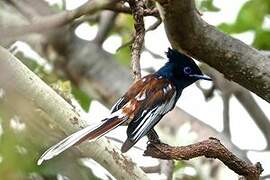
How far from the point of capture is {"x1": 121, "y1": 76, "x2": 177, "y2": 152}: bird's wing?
4.92 ft

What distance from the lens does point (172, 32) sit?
1.49 metres

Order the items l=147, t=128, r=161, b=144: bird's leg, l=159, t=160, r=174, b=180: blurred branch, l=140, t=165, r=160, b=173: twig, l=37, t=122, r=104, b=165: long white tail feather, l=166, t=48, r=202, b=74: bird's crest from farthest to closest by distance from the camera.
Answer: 1. l=140, t=165, r=160, b=173: twig
2. l=159, t=160, r=174, b=180: blurred branch
3. l=166, t=48, r=202, b=74: bird's crest
4. l=147, t=128, r=161, b=144: bird's leg
5. l=37, t=122, r=104, b=165: long white tail feather

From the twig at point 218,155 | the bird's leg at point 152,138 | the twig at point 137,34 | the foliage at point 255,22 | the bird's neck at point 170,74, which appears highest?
the foliage at point 255,22

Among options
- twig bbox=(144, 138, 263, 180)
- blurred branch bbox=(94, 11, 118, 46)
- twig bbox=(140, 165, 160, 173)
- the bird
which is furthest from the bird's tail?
blurred branch bbox=(94, 11, 118, 46)

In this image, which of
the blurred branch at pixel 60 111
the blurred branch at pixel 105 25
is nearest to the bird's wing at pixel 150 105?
the blurred branch at pixel 60 111

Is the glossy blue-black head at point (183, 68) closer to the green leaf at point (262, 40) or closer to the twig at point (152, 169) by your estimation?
the twig at point (152, 169)

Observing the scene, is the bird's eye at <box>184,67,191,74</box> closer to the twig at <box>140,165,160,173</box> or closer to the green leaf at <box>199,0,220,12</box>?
the twig at <box>140,165,160,173</box>

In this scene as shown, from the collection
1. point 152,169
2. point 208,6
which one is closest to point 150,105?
point 152,169

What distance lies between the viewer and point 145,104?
1591 millimetres

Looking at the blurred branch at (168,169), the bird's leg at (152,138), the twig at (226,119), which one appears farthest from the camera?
the twig at (226,119)

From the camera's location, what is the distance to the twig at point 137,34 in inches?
66.9

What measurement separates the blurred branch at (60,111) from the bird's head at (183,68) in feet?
0.63

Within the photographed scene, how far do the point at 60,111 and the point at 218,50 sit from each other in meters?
0.31

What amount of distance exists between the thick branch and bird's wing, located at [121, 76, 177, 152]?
9cm
